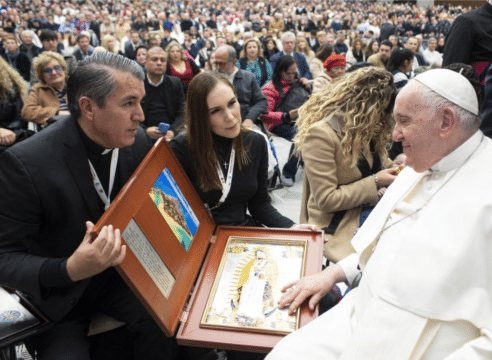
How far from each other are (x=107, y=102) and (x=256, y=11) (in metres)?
28.8

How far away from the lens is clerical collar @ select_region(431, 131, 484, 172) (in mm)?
1393

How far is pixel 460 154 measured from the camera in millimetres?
1399

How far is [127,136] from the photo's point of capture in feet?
6.04

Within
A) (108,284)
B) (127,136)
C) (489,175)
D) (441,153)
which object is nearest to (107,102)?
(127,136)

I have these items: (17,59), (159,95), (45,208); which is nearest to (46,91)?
(159,95)

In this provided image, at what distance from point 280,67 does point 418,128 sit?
4810mm

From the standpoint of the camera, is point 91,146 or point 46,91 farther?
point 46,91

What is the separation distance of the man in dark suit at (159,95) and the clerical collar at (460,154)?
394 cm

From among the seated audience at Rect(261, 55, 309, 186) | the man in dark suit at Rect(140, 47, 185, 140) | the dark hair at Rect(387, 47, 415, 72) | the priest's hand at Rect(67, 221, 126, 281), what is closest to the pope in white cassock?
the priest's hand at Rect(67, 221, 126, 281)

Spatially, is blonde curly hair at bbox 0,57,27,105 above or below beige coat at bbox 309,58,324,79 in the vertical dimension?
above

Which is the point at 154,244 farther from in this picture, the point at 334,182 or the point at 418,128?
the point at 334,182

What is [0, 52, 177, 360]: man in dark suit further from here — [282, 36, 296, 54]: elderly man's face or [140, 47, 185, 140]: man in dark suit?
[282, 36, 296, 54]: elderly man's face

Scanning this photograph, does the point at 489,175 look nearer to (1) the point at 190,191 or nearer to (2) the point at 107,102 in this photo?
(1) the point at 190,191

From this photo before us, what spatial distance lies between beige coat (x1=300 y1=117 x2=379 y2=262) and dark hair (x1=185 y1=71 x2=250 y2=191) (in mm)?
611
